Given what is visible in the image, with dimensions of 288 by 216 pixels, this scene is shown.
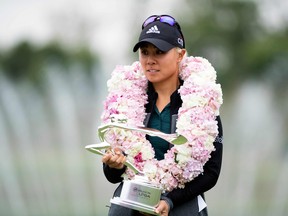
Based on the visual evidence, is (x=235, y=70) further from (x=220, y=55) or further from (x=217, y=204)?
(x=217, y=204)

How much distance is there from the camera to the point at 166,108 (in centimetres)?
434

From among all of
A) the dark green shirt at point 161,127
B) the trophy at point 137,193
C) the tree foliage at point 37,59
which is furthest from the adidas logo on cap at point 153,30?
the tree foliage at point 37,59

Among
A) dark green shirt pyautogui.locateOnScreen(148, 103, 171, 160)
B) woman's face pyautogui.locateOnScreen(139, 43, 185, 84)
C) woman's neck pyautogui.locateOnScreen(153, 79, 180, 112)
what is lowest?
dark green shirt pyautogui.locateOnScreen(148, 103, 171, 160)

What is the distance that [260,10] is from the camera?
2816 cm

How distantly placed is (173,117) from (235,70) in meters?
20.3

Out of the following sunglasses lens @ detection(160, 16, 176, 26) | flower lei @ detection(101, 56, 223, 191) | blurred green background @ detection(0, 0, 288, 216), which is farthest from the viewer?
blurred green background @ detection(0, 0, 288, 216)

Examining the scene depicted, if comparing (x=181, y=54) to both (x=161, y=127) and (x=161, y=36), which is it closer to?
(x=161, y=36)

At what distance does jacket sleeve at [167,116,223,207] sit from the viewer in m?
4.24

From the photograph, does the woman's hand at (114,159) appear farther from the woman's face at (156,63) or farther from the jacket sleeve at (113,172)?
the woman's face at (156,63)

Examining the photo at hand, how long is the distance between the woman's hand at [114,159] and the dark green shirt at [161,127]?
0.67 ft

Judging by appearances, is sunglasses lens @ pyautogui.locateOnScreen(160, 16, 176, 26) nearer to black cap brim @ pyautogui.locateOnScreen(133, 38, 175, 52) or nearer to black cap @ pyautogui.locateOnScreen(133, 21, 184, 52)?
black cap @ pyautogui.locateOnScreen(133, 21, 184, 52)

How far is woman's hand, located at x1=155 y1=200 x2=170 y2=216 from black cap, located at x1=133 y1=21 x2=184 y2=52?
2.36 ft

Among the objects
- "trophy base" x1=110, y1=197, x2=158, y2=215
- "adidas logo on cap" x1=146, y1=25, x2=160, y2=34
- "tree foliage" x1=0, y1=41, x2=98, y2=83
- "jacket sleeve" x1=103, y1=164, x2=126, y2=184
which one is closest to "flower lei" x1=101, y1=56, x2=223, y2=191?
"jacket sleeve" x1=103, y1=164, x2=126, y2=184

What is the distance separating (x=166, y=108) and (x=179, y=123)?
152 mm
